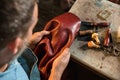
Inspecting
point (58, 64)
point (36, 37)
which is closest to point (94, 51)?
point (58, 64)

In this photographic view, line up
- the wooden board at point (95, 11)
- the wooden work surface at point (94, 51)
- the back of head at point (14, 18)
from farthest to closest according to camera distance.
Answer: the wooden board at point (95, 11)
the wooden work surface at point (94, 51)
the back of head at point (14, 18)

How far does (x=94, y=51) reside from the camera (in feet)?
3.67

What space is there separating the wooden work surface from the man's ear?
0.45 metres

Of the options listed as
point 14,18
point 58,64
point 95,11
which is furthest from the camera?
point 95,11

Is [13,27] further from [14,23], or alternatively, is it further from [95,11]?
[95,11]

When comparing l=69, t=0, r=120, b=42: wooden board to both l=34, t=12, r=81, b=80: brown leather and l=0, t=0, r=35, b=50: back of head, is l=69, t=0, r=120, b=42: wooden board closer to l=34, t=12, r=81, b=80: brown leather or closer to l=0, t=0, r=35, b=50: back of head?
Result: l=34, t=12, r=81, b=80: brown leather

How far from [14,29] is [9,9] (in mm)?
63

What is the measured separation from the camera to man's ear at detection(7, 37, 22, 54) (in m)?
0.66

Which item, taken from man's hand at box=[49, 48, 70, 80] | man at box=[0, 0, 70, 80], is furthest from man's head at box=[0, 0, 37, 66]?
man's hand at box=[49, 48, 70, 80]

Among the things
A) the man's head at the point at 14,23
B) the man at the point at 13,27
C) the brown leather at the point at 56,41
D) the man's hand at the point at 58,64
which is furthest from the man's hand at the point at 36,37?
the man's head at the point at 14,23

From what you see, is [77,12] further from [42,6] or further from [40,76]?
[42,6]

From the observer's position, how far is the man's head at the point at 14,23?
596mm

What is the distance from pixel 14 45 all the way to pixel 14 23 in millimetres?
80

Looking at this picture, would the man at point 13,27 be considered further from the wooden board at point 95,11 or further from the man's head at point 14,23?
the wooden board at point 95,11
